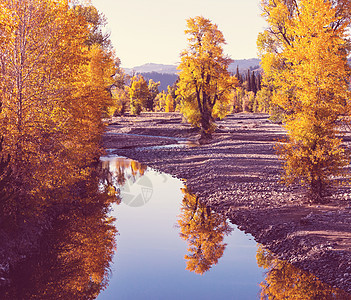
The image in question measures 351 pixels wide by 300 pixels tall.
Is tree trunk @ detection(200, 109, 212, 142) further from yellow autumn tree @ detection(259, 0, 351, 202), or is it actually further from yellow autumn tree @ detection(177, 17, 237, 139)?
yellow autumn tree @ detection(259, 0, 351, 202)

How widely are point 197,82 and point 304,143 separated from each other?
25.6 meters

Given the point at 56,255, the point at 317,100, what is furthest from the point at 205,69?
the point at 56,255

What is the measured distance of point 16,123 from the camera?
11.5 meters

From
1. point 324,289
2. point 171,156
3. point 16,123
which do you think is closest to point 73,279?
point 16,123

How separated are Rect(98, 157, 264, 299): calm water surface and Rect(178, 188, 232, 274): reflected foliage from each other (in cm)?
11

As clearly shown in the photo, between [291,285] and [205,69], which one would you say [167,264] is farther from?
[205,69]

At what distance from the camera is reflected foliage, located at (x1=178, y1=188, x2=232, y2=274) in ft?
41.0

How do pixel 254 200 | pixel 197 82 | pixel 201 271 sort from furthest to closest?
pixel 197 82
pixel 254 200
pixel 201 271

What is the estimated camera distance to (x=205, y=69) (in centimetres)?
3812

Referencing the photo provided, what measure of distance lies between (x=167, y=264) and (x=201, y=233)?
2.85m

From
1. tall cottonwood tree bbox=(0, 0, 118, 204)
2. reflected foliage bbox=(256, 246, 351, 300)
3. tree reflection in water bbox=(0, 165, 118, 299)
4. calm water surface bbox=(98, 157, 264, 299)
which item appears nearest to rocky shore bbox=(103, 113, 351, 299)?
reflected foliage bbox=(256, 246, 351, 300)

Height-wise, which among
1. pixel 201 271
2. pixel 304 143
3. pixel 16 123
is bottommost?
pixel 201 271

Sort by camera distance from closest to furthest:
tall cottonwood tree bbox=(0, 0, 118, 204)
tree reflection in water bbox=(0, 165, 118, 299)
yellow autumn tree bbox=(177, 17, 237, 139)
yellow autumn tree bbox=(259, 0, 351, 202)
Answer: tree reflection in water bbox=(0, 165, 118, 299) < tall cottonwood tree bbox=(0, 0, 118, 204) < yellow autumn tree bbox=(259, 0, 351, 202) < yellow autumn tree bbox=(177, 17, 237, 139)

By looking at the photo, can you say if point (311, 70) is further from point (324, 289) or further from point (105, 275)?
point (105, 275)
